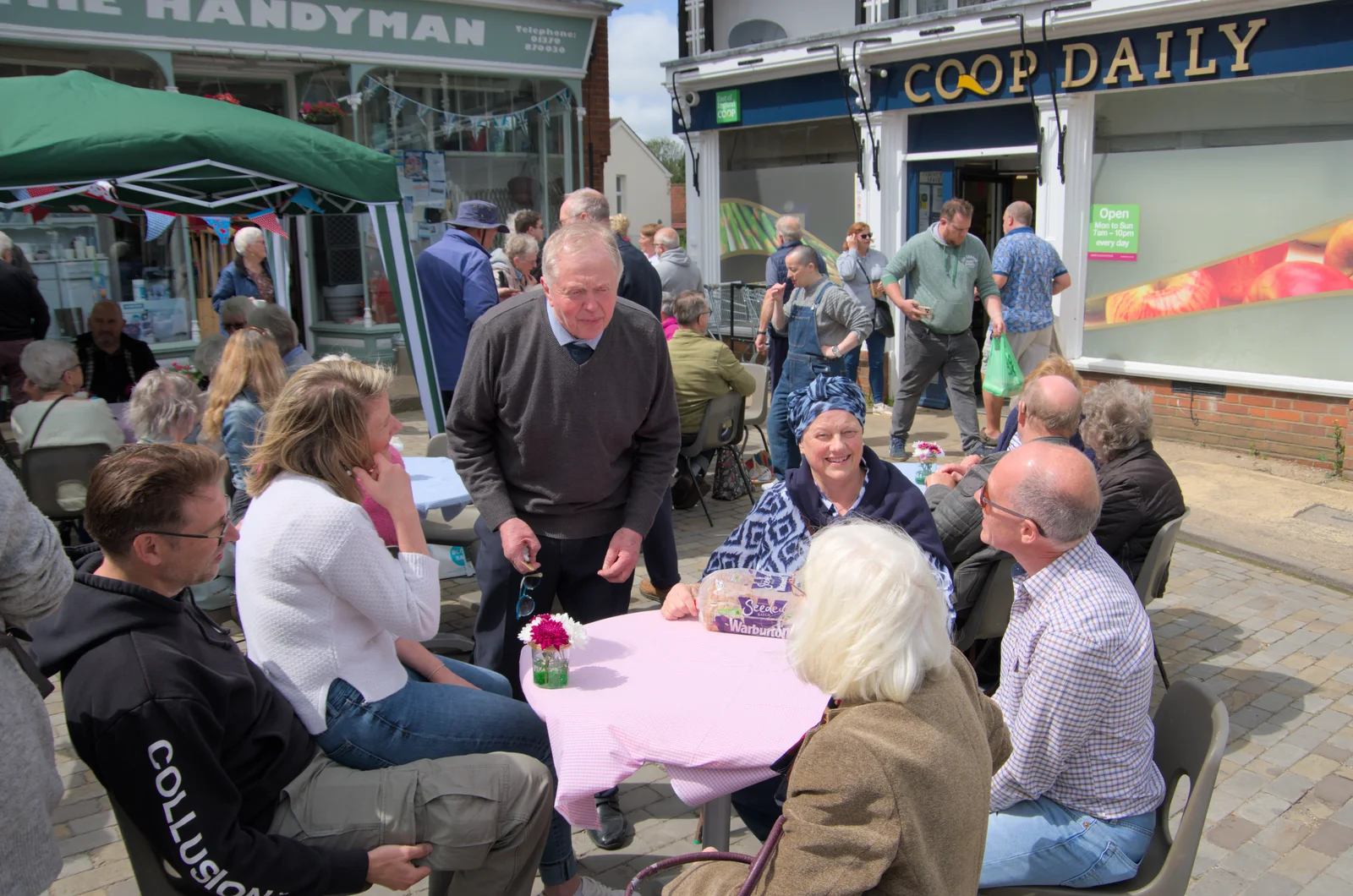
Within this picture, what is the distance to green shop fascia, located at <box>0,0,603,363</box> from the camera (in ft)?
29.9

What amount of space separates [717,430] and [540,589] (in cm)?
347

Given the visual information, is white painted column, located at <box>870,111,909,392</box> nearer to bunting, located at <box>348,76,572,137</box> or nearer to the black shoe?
bunting, located at <box>348,76,572,137</box>

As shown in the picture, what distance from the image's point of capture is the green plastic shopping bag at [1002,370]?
7.73 m

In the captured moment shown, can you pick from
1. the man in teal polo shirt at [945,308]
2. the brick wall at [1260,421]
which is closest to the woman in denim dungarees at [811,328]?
the man in teal polo shirt at [945,308]

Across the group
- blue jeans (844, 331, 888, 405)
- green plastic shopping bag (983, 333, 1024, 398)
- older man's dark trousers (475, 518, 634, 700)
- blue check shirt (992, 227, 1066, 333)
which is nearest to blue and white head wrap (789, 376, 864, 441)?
older man's dark trousers (475, 518, 634, 700)

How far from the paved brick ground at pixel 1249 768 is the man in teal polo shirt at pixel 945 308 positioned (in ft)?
8.65

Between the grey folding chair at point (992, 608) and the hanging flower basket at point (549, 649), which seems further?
the grey folding chair at point (992, 608)

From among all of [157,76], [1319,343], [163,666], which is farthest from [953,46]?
[163,666]

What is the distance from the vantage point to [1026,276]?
8117mm

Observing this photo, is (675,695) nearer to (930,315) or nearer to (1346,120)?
(930,315)

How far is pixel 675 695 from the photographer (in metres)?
2.54

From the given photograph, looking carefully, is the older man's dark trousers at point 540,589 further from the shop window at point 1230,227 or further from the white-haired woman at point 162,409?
the shop window at point 1230,227

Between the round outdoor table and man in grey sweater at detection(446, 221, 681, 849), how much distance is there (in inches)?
16.6

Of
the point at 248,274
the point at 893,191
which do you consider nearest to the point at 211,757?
the point at 248,274
